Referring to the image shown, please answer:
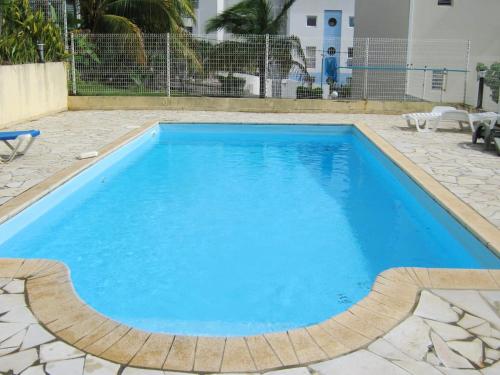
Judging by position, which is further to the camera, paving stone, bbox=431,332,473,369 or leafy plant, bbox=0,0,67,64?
leafy plant, bbox=0,0,67,64

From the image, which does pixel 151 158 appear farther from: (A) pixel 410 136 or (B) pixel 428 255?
(B) pixel 428 255

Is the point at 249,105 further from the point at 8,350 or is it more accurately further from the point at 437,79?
the point at 8,350

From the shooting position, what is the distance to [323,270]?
16.6ft

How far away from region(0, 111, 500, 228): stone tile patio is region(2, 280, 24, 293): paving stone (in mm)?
2321

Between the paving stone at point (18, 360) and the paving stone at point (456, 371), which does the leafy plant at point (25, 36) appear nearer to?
the paving stone at point (18, 360)

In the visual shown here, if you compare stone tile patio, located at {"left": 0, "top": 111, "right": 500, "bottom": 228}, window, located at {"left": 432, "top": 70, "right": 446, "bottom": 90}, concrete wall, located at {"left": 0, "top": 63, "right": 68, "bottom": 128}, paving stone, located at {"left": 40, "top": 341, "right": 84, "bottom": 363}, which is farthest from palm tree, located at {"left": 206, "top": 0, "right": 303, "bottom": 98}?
paving stone, located at {"left": 40, "top": 341, "right": 84, "bottom": 363}

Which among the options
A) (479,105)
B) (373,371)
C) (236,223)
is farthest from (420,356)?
(479,105)

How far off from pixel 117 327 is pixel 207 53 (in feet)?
43.3

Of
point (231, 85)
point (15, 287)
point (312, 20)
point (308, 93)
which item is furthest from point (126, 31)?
point (312, 20)

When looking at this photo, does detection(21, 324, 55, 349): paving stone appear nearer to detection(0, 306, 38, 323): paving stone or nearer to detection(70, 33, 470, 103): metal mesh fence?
detection(0, 306, 38, 323): paving stone

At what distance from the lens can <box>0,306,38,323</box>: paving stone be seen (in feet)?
10.6

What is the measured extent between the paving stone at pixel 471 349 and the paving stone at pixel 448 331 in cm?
5

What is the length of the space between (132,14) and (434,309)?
54.0 ft

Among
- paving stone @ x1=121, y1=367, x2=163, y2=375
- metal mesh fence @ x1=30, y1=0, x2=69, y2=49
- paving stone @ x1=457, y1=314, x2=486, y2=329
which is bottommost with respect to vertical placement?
paving stone @ x1=121, y1=367, x2=163, y2=375
